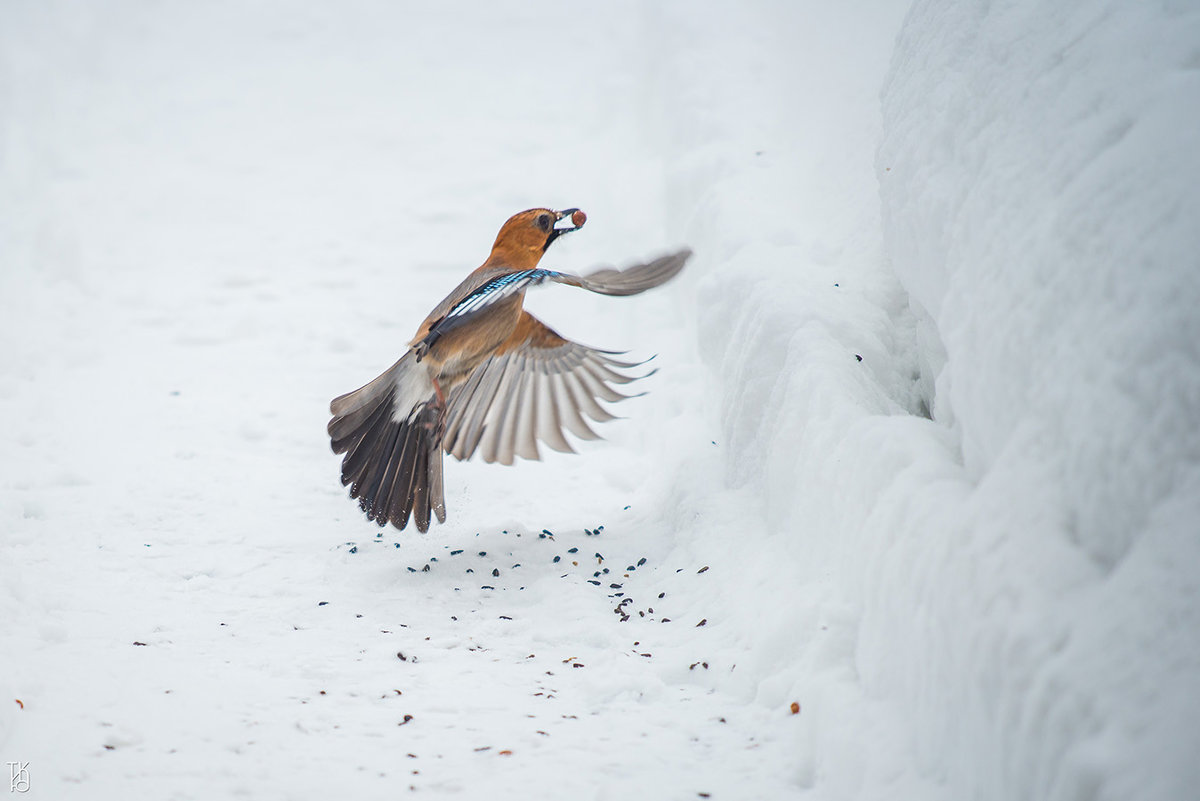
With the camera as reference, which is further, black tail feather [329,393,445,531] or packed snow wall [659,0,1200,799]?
black tail feather [329,393,445,531]

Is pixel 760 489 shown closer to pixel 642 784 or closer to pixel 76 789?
pixel 642 784

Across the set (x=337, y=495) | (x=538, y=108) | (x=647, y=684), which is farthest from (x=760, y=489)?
(x=538, y=108)

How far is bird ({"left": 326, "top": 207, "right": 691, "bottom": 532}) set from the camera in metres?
3.22

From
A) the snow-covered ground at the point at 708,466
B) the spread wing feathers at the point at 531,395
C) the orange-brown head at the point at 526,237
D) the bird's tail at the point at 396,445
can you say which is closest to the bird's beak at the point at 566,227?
the orange-brown head at the point at 526,237

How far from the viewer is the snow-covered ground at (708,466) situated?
147 centimetres

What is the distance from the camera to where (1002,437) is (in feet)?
5.66

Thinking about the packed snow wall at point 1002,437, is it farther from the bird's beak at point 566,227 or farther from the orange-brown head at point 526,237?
the orange-brown head at point 526,237

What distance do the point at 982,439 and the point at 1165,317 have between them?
452 millimetres

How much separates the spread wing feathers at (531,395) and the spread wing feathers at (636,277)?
33 centimetres

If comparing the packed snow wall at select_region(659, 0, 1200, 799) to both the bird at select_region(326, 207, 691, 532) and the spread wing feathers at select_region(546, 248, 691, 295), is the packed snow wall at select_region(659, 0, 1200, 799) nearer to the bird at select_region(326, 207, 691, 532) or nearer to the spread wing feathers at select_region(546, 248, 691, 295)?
the spread wing feathers at select_region(546, 248, 691, 295)

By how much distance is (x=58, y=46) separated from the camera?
277 inches

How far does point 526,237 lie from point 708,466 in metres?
1.13

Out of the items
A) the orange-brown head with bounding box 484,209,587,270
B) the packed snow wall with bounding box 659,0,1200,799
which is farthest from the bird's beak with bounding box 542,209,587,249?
the packed snow wall with bounding box 659,0,1200,799

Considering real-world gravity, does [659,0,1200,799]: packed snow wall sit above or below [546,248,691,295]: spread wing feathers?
below
